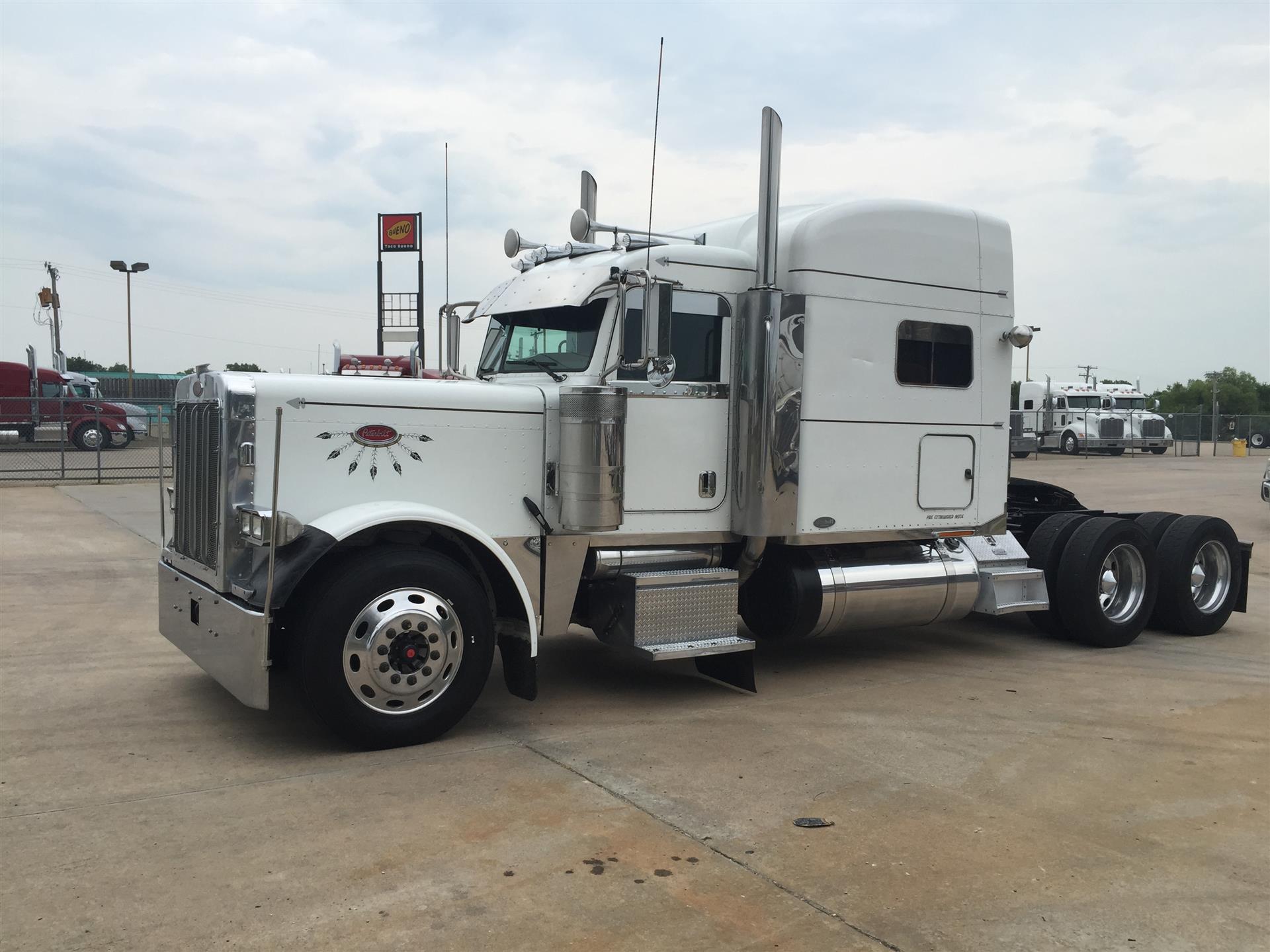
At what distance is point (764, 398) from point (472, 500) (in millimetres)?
1876

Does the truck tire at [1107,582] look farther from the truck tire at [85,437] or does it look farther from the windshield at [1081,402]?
the windshield at [1081,402]

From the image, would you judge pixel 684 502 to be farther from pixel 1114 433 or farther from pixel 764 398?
pixel 1114 433

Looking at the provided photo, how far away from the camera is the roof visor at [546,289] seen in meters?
6.16

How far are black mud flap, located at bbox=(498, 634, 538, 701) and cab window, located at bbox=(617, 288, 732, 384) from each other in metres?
1.64

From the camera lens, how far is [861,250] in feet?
22.4

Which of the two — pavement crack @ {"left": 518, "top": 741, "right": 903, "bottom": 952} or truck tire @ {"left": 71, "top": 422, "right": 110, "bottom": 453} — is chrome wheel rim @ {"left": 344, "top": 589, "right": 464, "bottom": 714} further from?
truck tire @ {"left": 71, "top": 422, "right": 110, "bottom": 453}

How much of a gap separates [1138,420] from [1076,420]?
275 centimetres

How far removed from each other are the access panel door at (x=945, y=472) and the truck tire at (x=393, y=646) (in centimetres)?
327

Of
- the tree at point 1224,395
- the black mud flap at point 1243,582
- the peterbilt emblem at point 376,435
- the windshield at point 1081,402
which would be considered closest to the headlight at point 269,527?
the peterbilt emblem at point 376,435

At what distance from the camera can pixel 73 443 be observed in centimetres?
2748

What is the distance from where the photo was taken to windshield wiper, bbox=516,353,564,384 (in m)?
6.27

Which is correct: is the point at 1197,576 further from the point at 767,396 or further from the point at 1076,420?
the point at 1076,420

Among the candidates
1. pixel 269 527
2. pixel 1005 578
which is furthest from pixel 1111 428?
pixel 269 527

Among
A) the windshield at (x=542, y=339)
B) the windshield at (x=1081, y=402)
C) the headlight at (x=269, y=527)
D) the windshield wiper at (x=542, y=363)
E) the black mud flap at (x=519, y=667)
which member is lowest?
the black mud flap at (x=519, y=667)
